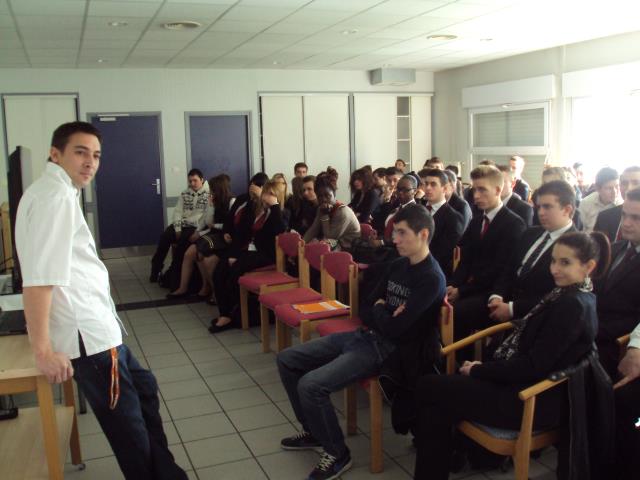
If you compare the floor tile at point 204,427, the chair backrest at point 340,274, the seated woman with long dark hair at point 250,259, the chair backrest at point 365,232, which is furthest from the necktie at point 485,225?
the seated woman with long dark hair at point 250,259

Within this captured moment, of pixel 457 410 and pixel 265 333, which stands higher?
pixel 457 410

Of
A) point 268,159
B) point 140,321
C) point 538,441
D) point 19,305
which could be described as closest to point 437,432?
point 538,441

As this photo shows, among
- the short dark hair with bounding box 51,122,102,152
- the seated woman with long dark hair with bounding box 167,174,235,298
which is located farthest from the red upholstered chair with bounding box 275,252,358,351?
the seated woman with long dark hair with bounding box 167,174,235,298

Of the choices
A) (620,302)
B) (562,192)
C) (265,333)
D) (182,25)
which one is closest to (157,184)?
(182,25)

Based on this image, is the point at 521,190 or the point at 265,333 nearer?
the point at 265,333

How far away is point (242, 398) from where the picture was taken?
12.5 feet

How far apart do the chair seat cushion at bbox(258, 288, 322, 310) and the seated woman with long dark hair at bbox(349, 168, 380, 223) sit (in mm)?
2548

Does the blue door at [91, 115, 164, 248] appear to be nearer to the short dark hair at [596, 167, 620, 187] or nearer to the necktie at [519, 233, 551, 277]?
the short dark hair at [596, 167, 620, 187]

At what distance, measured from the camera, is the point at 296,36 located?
694 cm

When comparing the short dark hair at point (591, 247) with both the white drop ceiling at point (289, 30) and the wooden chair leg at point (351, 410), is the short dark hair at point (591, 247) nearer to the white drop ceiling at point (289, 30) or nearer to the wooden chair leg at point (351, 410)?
the wooden chair leg at point (351, 410)

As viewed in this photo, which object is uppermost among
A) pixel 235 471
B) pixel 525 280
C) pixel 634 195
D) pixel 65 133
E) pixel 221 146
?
pixel 221 146

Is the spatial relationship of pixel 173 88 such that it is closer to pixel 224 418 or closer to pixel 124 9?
pixel 124 9

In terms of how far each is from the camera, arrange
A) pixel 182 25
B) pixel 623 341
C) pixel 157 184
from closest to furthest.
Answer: pixel 623 341 → pixel 182 25 → pixel 157 184

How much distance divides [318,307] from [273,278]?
3.47ft
